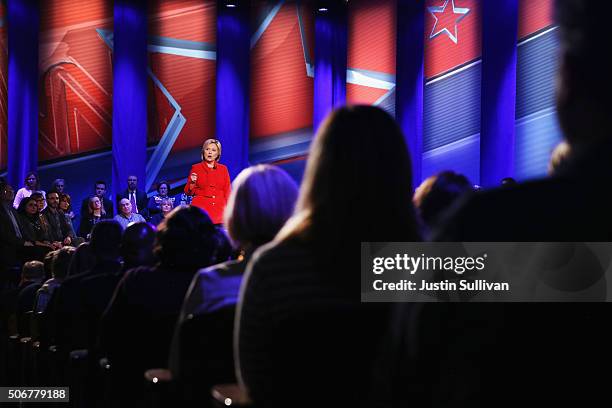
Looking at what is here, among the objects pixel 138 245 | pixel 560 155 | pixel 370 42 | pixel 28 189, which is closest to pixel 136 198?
pixel 28 189

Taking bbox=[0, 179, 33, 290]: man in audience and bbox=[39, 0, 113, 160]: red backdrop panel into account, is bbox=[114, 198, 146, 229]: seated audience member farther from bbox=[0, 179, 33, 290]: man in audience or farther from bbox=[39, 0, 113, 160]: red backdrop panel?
bbox=[39, 0, 113, 160]: red backdrop panel

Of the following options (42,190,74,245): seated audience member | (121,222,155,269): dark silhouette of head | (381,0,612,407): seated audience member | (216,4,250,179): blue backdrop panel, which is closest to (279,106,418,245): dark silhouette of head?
(381,0,612,407): seated audience member

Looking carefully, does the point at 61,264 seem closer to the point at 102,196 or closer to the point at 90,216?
the point at 90,216

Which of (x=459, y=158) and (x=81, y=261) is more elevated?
(x=459, y=158)

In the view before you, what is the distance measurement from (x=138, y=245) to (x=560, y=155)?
2178 mm

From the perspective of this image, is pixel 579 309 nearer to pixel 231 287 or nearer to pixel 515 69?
pixel 231 287

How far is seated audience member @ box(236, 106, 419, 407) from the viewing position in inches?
46.8

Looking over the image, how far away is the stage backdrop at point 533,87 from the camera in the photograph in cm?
913

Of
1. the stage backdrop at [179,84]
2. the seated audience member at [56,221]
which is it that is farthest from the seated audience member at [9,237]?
the stage backdrop at [179,84]

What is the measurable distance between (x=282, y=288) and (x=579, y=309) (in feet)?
2.04

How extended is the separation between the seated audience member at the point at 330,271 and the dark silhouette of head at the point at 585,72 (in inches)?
22.5

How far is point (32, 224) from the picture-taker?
8.34 meters

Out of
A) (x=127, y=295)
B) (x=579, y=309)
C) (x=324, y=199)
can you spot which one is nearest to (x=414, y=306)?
(x=579, y=309)

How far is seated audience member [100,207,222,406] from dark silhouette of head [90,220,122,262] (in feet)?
2.33
